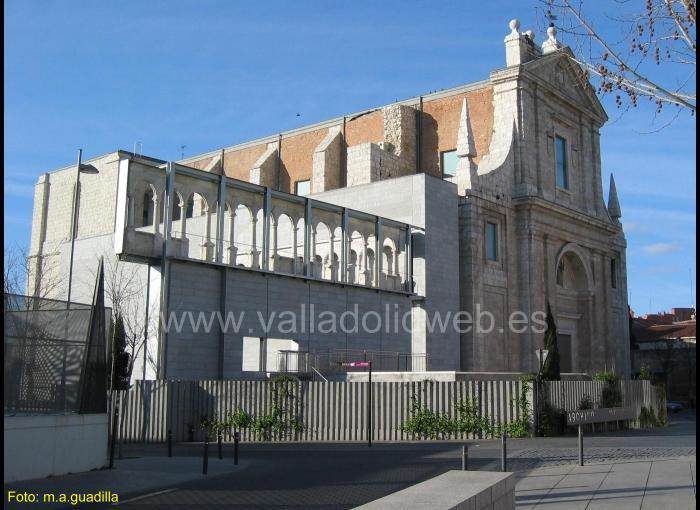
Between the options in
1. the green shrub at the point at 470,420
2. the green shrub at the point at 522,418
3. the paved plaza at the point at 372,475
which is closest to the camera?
the paved plaza at the point at 372,475

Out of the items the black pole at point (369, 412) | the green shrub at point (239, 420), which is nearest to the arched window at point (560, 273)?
the black pole at point (369, 412)

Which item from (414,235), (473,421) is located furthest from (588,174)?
(473,421)

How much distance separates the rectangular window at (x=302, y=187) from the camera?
2125 inches

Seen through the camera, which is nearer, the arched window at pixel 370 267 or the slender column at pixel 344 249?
the slender column at pixel 344 249

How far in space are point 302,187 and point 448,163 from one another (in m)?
11.9

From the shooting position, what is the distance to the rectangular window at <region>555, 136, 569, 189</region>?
46.1 metres

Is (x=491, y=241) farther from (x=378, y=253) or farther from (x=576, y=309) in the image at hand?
(x=576, y=309)

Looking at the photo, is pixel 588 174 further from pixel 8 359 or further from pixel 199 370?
pixel 8 359

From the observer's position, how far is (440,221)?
37438 millimetres

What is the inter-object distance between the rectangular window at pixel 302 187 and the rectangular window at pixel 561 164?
1682 cm

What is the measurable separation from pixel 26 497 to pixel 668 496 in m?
9.21

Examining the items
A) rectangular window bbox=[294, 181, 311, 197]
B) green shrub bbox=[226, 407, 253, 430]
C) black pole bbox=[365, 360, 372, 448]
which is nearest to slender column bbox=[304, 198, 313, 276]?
green shrub bbox=[226, 407, 253, 430]

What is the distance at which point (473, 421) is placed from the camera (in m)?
22.0

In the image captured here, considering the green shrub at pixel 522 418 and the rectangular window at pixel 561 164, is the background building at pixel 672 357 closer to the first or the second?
the rectangular window at pixel 561 164
